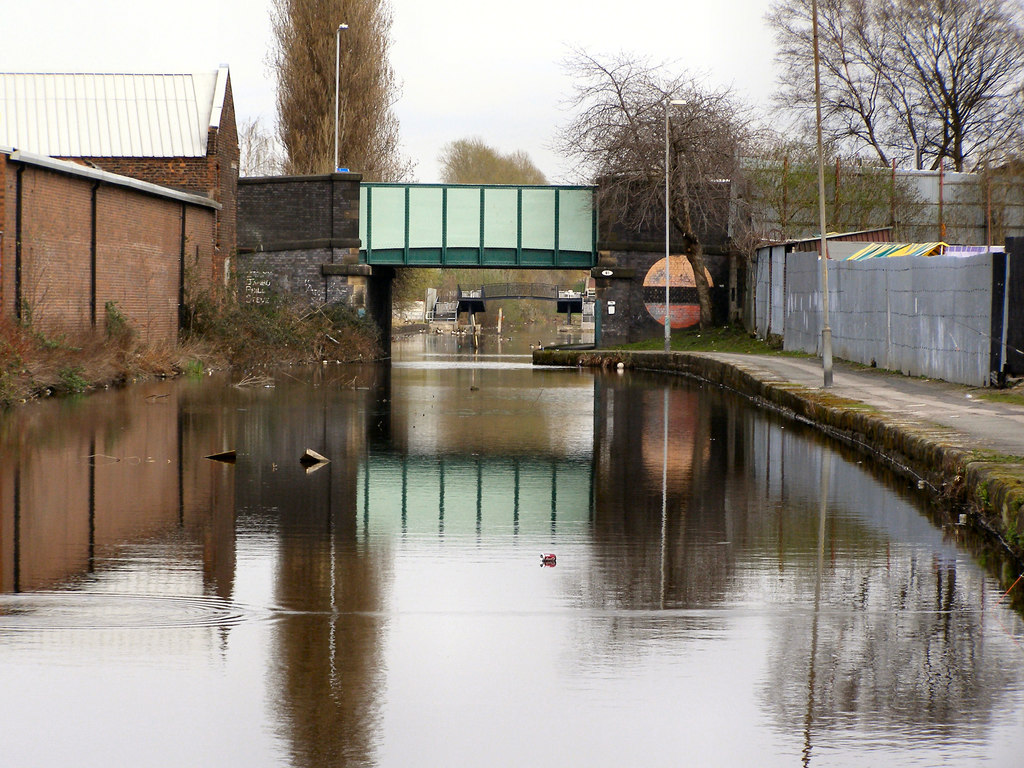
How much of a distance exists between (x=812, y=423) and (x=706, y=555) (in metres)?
10.6

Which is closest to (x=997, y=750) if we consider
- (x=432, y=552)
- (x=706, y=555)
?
(x=706, y=555)

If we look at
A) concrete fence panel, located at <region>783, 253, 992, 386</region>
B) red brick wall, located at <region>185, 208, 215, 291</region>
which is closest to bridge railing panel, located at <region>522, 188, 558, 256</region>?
red brick wall, located at <region>185, 208, 215, 291</region>

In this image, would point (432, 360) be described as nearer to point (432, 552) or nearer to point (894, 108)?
point (894, 108)

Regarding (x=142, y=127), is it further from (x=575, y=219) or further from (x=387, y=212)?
(x=575, y=219)

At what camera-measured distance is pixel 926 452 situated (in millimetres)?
12758

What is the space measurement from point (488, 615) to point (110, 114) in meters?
36.1

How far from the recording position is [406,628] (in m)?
6.64

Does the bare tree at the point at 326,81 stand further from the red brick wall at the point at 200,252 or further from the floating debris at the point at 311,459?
the floating debris at the point at 311,459

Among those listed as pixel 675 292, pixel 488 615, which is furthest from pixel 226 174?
pixel 488 615

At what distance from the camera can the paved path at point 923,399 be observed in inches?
536

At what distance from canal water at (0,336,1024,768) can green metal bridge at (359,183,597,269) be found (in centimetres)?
Result: 3220

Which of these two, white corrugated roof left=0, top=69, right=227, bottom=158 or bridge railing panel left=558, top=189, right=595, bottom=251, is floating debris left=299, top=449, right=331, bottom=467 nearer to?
white corrugated roof left=0, top=69, right=227, bottom=158

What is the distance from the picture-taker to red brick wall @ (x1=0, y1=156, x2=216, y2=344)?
24.8 meters

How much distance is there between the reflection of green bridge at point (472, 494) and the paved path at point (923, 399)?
4199 mm
